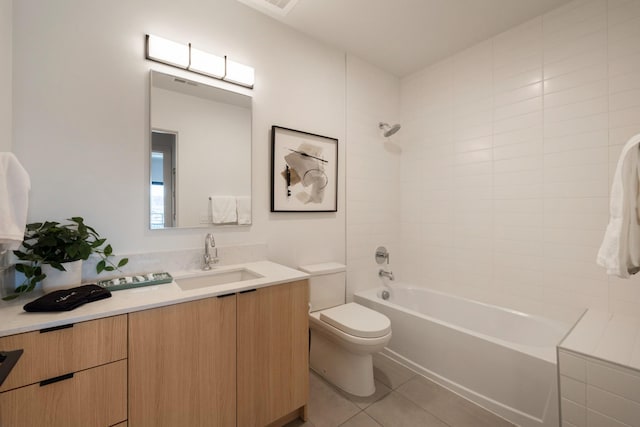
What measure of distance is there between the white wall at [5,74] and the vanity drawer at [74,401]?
945mm

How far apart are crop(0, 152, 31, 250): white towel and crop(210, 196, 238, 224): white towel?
915mm

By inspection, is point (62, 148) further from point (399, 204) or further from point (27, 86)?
point (399, 204)

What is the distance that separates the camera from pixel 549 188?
6.58 feet

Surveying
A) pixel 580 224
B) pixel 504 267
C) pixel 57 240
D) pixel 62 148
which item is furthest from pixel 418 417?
pixel 62 148

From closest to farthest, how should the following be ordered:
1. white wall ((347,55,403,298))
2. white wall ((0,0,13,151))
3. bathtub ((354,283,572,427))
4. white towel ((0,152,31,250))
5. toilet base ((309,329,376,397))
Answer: white towel ((0,152,31,250)) → white wall ((0,0,13,151)) → bathtub ((354,283,572,427)) → toilet base ((309,329,376,397)) → white wall ((347,55,403,298))

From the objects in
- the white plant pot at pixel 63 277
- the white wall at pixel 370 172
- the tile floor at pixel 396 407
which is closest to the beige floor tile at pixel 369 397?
the tile floor at pixel 396 407

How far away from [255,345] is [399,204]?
218 cm

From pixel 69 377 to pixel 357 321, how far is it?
145 centimetres

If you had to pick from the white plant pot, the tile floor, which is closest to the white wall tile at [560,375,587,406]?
the tile floor

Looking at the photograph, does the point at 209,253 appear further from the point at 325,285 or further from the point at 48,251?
the point at 325,285

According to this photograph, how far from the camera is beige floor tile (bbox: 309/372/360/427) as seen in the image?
5.27 feet

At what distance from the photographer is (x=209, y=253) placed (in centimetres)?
172

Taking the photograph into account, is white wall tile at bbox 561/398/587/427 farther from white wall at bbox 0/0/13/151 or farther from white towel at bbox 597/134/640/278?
white wall at bbox 0/0/13/151

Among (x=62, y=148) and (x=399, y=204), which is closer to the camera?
(x=62, y=148)
